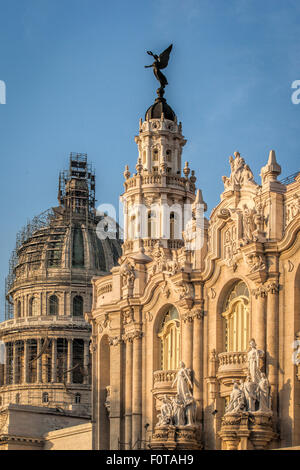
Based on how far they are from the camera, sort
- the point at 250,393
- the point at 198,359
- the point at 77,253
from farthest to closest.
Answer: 1. the point at 77,253
2. the point at 198,359
3. the point at 250,393

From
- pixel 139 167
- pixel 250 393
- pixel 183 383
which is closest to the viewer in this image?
pixel 250 393

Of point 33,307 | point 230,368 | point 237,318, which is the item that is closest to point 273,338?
point 230,368

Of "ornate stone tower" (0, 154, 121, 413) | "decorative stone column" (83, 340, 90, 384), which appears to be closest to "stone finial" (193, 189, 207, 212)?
"ornate stone tower" (0, 154, 121, 413)

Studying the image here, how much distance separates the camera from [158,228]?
7100 centimetres

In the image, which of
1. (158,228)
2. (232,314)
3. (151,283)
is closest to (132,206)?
(158,228)

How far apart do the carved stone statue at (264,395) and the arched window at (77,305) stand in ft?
205

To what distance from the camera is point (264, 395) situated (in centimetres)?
5091

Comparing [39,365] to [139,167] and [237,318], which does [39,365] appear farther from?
[237,318]

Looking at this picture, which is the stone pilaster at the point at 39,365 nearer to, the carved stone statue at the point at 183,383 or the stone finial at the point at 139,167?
the stone finial at the point at 139,167

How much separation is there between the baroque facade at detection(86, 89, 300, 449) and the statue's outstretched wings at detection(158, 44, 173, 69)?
2.51 meters

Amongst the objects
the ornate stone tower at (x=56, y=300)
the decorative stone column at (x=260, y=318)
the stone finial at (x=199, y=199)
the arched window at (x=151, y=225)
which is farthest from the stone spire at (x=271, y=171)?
the ornate stone tower at (x=56, y=300)

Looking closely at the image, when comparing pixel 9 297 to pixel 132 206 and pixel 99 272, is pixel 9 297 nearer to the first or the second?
pixel 99 272

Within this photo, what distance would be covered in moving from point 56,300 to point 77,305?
7.16ft

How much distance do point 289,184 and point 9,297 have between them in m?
70.4
